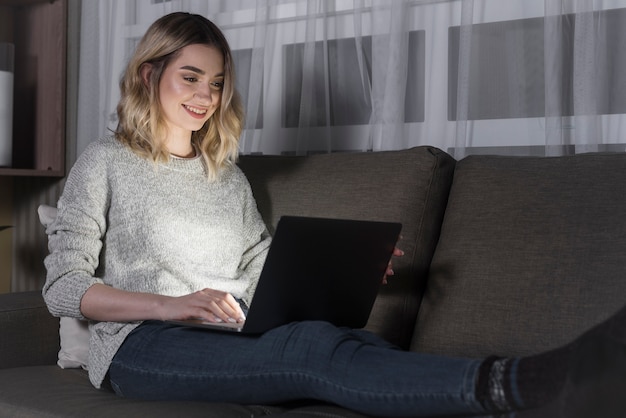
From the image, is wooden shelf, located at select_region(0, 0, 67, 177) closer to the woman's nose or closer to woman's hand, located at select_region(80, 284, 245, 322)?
the woman's nose

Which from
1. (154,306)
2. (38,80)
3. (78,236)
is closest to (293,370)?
(154,306)

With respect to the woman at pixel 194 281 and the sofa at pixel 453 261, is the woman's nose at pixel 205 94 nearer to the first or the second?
the woman at pixel 194 281

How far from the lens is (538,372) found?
44.9 inches

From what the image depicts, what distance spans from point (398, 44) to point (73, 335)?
1.05m

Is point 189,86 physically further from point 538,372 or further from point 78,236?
point 538,372

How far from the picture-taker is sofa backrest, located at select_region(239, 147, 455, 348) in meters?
1.76

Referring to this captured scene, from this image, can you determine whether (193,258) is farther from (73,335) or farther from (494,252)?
(494,252)

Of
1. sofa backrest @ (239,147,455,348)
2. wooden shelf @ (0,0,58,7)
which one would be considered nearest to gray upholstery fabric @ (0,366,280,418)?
sofa backrest @ (239,147,455,348)

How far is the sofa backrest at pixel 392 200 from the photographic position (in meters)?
1.76

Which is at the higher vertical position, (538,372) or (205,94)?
(205,94)

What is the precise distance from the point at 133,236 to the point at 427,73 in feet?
2.89

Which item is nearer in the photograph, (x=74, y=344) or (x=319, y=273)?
(x=319, y=273)

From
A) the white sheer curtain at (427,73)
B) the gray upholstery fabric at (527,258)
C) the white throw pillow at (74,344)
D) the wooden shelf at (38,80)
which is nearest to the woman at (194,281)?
the white throw pillow at (74,344)

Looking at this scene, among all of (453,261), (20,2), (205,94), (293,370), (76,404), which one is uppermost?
(20,2)
